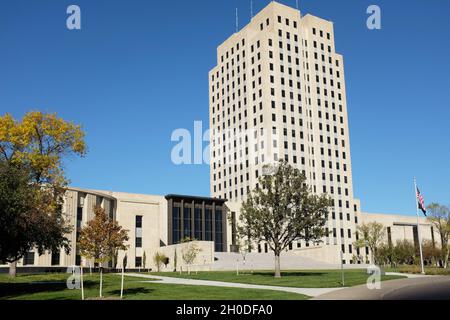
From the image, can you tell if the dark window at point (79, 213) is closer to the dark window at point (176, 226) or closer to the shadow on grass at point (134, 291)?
the dark window at point (176, 226)

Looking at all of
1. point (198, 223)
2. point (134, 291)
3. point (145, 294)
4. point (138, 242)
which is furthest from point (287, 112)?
point (145, 294)

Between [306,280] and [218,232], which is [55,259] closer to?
[218,232]

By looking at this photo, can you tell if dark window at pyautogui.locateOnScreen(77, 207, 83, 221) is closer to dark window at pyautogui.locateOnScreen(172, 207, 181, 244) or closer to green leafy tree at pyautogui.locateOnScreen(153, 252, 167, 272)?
green leafy tree at pyautogui.locateOnScreen(153, 252, 167, 272)

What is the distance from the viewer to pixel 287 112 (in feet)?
362

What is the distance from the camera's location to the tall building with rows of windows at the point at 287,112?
109 metres

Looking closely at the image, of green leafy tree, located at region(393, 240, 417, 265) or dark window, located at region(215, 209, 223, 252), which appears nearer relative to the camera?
green leafy tree, located at region(393, 240, 417, 265)

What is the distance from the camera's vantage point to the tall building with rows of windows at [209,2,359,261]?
358ft

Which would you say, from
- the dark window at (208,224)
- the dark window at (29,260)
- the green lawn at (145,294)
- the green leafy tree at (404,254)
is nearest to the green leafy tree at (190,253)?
the dark window at (29,260)

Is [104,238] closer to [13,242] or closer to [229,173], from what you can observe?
[13,242]

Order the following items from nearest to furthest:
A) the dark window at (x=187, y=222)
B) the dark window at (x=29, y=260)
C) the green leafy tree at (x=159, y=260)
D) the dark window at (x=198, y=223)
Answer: the dark window at (x=29, y=260) < the green leafy tree at (x=159, y=260) < the dark window at (x=187, y=222) < the dark window at (x=198, y=223)

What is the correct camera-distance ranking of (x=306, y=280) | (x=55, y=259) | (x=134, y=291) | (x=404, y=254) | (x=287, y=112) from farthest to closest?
(x=287, y=112), (x=404, y=254), (x=55, y=259), (x=306, y=280), (x=134, y=291)

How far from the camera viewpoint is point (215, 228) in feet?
306

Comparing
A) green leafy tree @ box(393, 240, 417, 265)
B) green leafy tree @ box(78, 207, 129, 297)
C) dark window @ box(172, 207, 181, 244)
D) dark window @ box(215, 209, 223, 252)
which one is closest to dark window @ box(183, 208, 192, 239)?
dark window @ box(172, 207, 181, 244)
